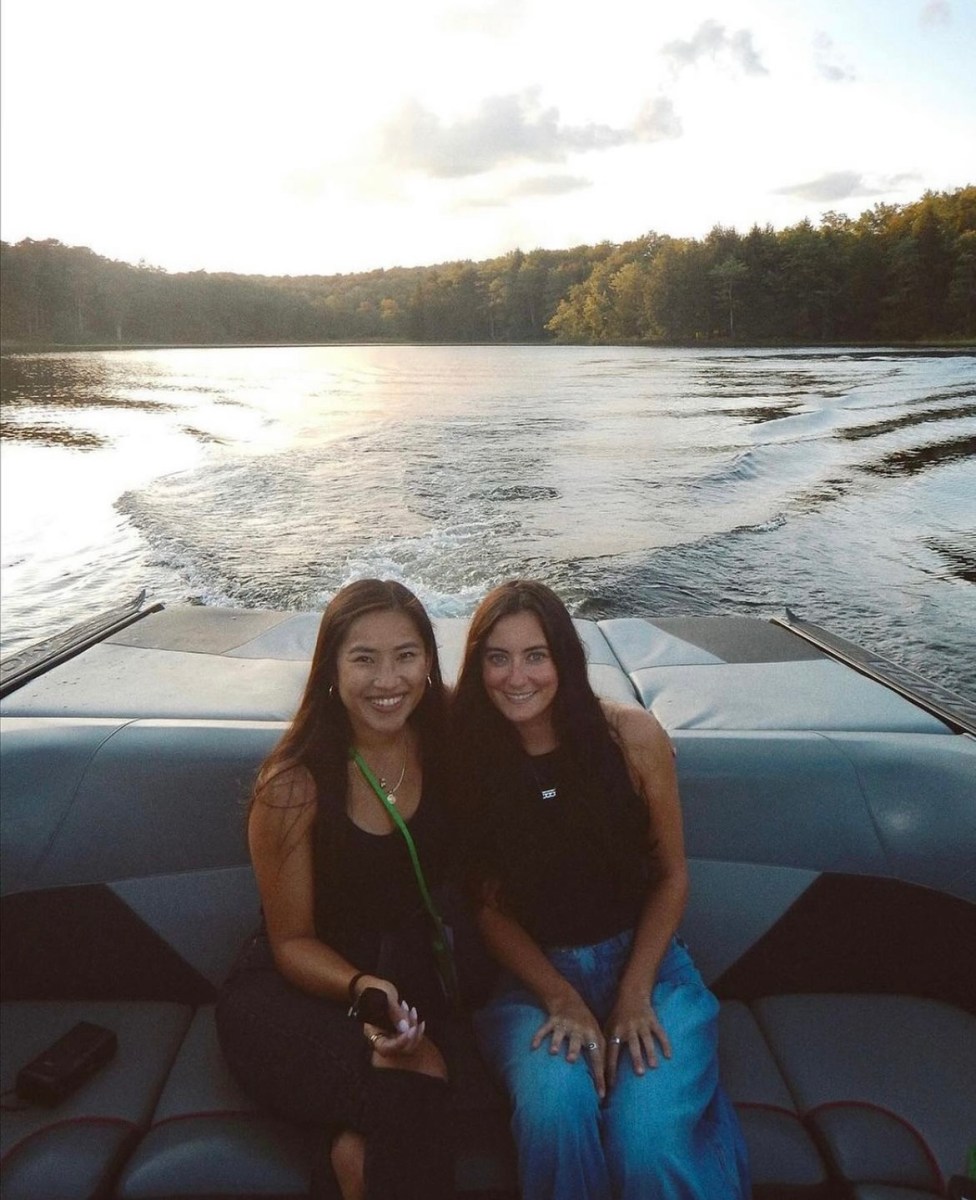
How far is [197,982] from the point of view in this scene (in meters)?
2.11

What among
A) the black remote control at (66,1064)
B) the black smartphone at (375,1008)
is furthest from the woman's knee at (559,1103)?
the black remote control at (66,1064)

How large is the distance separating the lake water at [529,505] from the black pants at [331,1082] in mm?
4408

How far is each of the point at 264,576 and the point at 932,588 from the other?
16.5 feet

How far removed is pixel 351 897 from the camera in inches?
67.8

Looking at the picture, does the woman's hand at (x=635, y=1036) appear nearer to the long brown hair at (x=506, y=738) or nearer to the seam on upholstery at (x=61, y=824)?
the long brown hair at (x=506, y=738)

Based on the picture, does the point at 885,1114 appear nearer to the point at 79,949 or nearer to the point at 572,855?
the point at 572,855

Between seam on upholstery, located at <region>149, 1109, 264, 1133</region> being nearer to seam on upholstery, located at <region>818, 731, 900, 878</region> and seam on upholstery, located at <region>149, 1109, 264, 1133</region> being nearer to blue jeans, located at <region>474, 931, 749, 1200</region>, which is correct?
blue jeans, located at <region>474, 931, 749, 1200</region>

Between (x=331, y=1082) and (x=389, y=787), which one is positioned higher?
(x=389, y=787)

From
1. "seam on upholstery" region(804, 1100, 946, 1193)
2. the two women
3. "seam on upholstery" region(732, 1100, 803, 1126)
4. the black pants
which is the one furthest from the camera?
"seam on upholstery" region(732, 1100, 803, 1126)

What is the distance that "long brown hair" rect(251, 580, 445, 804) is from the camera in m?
1.73

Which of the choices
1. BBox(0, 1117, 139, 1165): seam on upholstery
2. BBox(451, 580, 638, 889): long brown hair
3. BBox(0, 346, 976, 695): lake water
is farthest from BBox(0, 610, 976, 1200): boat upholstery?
BBox(0, 346, 976, 695): lake water

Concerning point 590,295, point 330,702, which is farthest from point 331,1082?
point 590,295

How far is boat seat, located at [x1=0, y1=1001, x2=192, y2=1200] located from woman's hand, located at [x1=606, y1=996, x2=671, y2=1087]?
86 cm

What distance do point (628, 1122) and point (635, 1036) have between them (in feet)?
0.50
